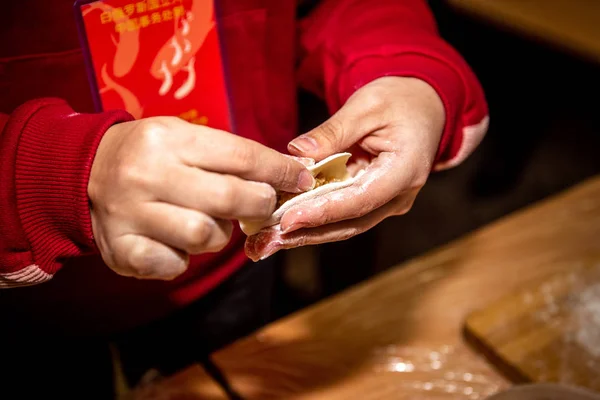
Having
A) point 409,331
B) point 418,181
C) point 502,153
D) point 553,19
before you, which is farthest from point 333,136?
point 502,153

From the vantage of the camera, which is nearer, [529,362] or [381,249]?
[529,362]

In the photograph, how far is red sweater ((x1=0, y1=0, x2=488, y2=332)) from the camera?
454mm

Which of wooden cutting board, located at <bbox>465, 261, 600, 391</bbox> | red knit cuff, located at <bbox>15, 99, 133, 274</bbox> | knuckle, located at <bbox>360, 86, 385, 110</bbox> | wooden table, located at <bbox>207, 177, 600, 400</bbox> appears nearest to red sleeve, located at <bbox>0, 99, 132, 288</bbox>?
red knit cuff, located at <bbox>15, 99, 133, 274</bbox>

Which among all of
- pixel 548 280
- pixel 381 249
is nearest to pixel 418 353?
pixel 548 280

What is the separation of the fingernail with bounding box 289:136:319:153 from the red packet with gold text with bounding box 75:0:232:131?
3.2 inches

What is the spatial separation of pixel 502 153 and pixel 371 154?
1.57m

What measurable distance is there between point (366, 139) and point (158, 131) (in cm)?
25

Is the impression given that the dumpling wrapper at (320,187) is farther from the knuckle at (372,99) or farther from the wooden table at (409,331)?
the wooden table at (409,331)

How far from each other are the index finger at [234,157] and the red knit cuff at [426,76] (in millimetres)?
237

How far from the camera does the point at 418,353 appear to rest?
31.2 inches

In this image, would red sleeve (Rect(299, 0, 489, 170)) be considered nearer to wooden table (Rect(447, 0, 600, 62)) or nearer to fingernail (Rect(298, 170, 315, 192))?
fingernail (Rect(298, 170, 315, 192))

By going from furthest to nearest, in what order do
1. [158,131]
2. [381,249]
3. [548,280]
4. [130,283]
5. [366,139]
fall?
[381,249], [548,280], [130,283], [366,139], [158,131]


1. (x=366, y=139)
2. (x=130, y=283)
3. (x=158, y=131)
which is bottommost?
(x=130, y=283)

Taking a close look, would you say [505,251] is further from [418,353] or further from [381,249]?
[381,249]
